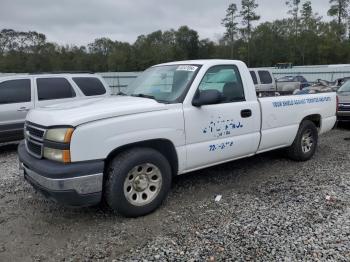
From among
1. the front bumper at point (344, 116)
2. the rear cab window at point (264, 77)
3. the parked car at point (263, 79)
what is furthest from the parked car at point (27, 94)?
the rear cab window at point (264, 77)

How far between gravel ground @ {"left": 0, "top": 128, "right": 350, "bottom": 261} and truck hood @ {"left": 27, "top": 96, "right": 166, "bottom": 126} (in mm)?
1190

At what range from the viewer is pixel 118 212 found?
3.96 m

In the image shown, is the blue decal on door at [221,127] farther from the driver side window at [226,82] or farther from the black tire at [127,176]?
the black tire at [127,176]

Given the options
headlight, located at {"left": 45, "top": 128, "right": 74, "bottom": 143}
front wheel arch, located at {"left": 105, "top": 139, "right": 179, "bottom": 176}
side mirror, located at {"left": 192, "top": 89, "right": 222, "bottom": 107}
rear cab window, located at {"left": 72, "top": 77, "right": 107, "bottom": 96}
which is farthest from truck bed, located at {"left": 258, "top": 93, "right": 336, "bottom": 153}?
rear cab window, located at {"left": 72, "top": 77, "right": 107, "bottom": 96}

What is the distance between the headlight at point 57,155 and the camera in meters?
3.53

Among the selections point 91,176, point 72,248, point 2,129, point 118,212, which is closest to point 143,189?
point 118,212

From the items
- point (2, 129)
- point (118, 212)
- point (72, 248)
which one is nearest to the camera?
point (72, 248)

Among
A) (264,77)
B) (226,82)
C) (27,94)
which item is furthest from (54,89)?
(264,77)

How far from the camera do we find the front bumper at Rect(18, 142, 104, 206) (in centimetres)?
351

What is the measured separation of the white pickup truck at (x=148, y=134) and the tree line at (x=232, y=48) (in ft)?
182

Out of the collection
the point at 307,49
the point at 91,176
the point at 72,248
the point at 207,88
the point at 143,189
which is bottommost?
the point at 72,248

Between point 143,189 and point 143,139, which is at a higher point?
point 143,139

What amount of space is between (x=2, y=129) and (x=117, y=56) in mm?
66129

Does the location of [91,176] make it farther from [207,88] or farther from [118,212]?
[207,88]
